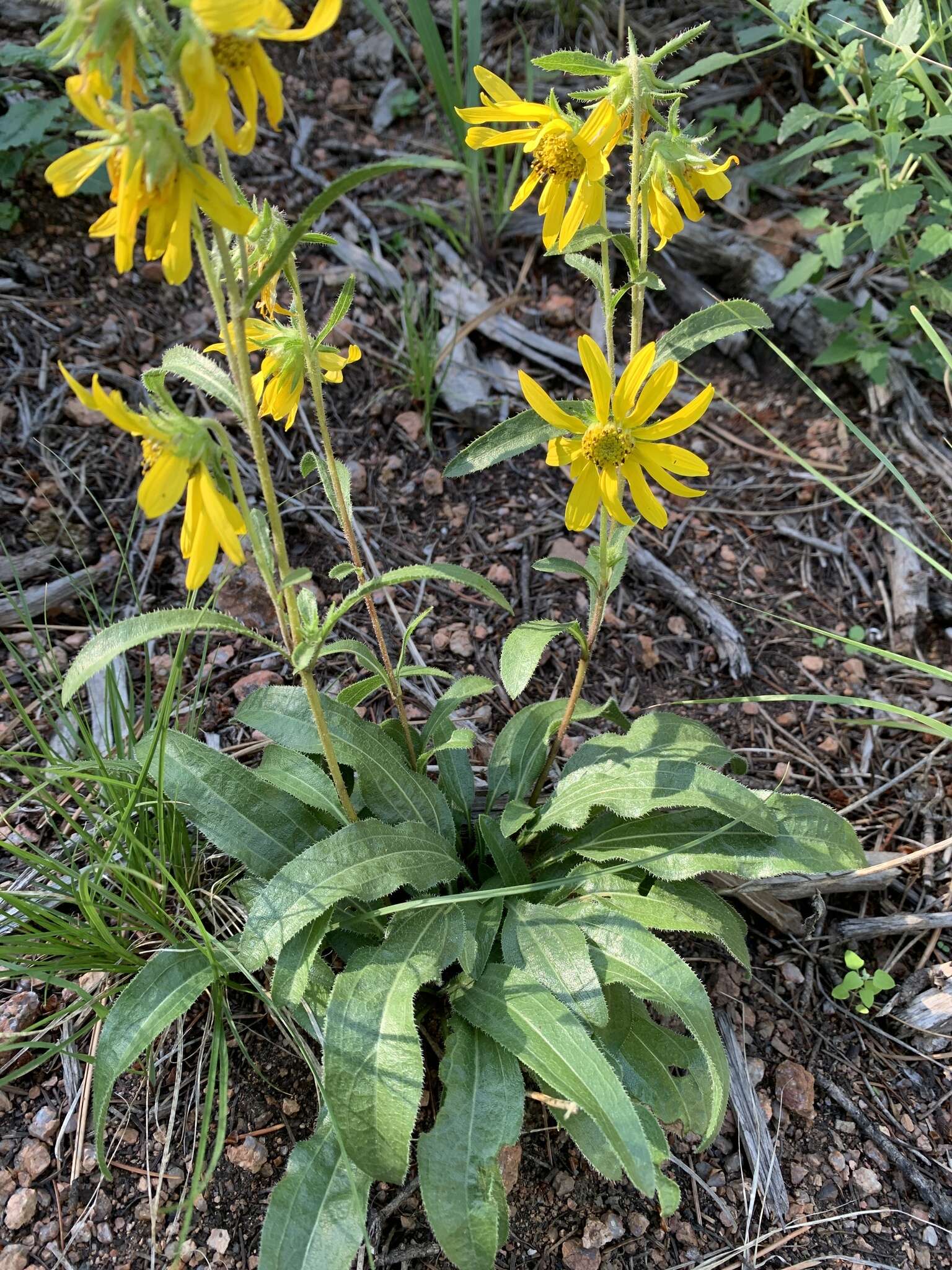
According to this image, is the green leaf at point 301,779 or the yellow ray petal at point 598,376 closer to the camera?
the yellow ray petal at point 598,376

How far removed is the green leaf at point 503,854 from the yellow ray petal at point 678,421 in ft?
2.59

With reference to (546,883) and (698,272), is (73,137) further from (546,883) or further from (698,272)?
(546,883)

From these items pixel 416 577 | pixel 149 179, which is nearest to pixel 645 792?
pixel 416 577

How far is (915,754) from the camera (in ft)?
8.58

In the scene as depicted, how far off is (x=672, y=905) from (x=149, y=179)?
1.49m

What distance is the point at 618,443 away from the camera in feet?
5.51

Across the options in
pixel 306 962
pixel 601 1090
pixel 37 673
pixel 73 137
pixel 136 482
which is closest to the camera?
pixel 601 1090

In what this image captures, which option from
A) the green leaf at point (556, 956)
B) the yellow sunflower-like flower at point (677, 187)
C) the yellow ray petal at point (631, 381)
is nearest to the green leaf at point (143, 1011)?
the green leaf at point (556, 956)

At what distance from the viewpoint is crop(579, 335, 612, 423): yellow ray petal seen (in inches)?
62.1

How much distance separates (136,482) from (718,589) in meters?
1.72

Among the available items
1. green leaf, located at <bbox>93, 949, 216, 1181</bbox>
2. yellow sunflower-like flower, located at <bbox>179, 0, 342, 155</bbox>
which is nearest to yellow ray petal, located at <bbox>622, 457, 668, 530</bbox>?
yellow sunflower-like flower, located at <bbox>179, 0, 342, 155</bbox>

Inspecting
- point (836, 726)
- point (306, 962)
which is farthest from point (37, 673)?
point (836, 726)

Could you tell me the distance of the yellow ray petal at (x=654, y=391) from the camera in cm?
160

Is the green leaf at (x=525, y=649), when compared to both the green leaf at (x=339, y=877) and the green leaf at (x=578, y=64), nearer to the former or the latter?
the green leaf at (x=339, y=877)
